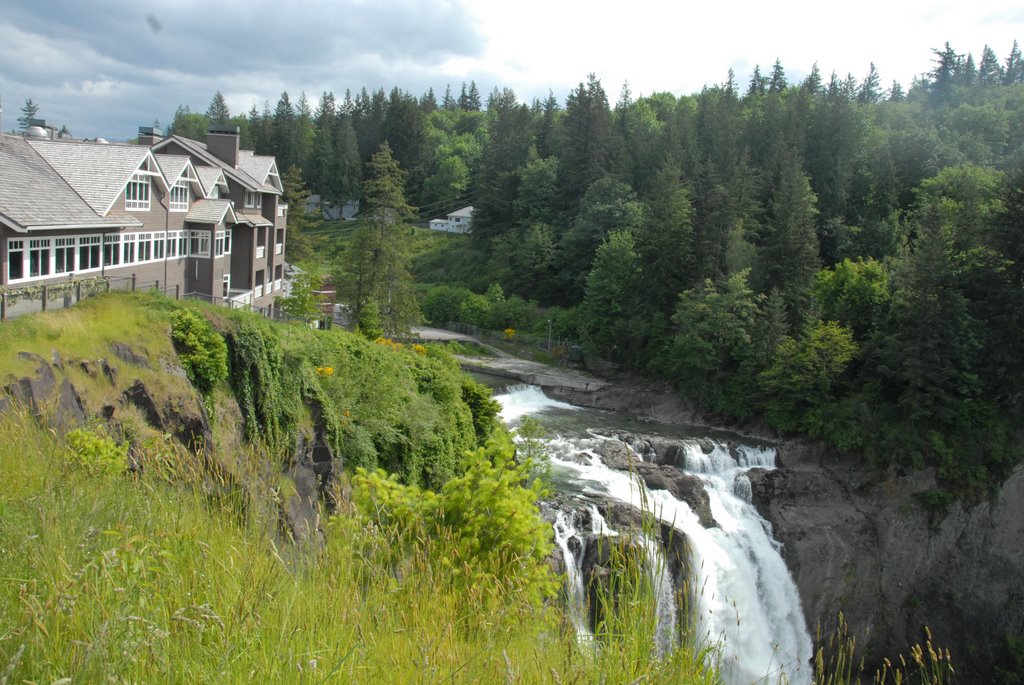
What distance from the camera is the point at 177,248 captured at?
32812mm

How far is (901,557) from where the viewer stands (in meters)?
28.1

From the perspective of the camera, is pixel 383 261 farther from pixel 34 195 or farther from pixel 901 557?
pixel 901 557

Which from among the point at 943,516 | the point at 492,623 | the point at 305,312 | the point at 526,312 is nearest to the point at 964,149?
the point at 526,312

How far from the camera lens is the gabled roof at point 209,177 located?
3544 cm

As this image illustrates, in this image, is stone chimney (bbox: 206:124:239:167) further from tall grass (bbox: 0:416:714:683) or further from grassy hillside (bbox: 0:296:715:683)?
tall grass (bbox: 0:416:714:683)

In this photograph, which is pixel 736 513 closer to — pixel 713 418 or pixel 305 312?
pixel 713 418

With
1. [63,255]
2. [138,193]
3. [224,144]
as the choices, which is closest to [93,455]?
[63,255]

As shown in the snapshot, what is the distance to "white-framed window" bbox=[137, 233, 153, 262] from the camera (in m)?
29.0

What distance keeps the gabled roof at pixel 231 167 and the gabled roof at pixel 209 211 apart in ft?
10.1

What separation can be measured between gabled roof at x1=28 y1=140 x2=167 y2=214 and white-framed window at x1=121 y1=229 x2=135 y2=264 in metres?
1.72

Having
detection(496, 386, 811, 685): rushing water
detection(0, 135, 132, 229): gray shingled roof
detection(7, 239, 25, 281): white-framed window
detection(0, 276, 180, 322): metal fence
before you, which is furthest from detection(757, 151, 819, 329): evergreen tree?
detection(7, 239, 25, 281): white-framed window

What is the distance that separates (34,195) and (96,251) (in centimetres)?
340

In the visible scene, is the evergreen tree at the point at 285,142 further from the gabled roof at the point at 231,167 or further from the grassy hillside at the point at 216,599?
the grassy hillside at the point at 216,599

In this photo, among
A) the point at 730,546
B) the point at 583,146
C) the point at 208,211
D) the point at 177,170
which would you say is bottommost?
the point at 730,546
